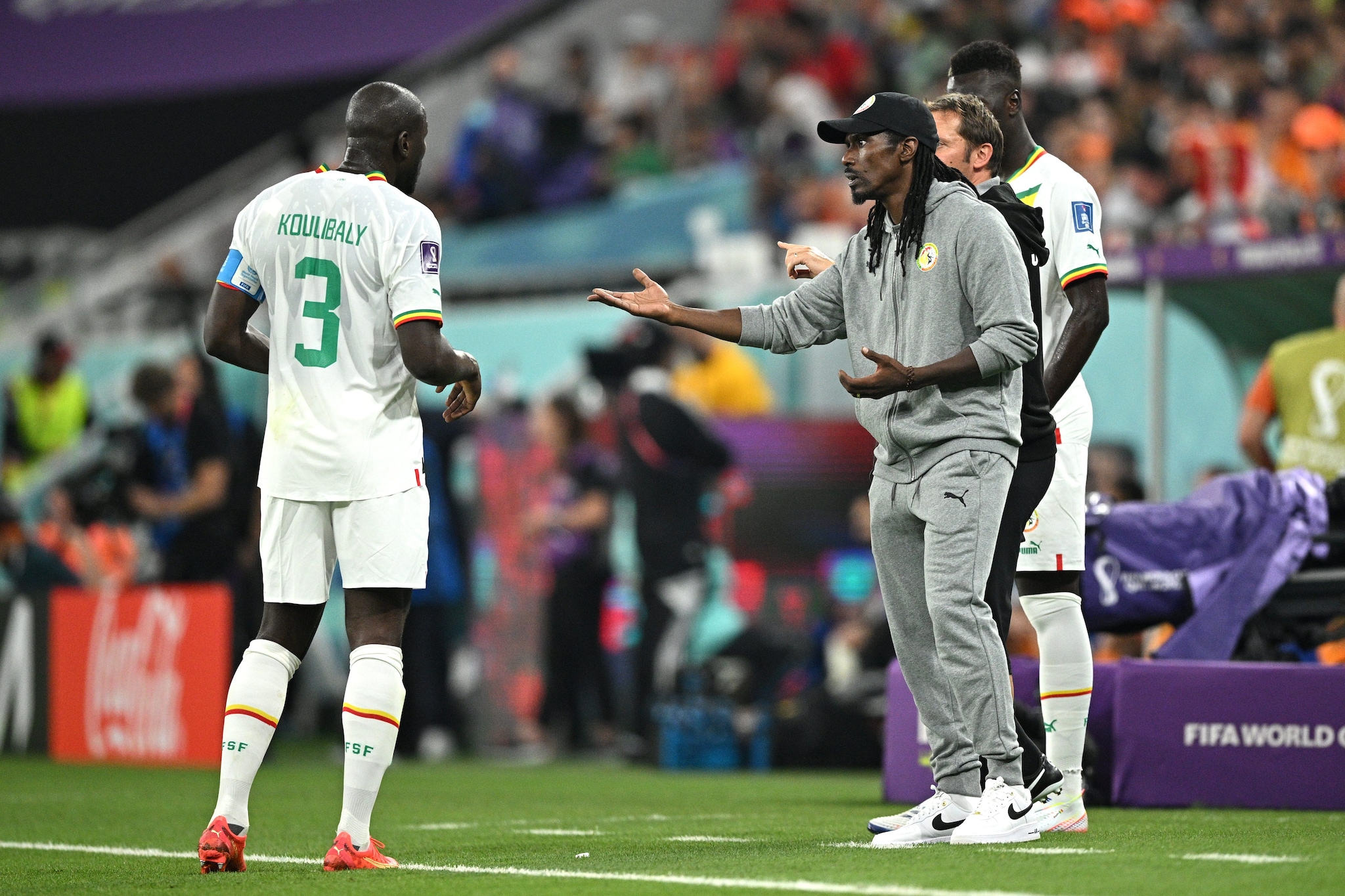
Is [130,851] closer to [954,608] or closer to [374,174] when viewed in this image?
[374,174]

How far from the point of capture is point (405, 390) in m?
5.08

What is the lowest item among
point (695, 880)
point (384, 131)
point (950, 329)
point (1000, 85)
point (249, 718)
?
point (695, 880)

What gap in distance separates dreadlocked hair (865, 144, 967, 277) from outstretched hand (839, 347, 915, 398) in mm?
398

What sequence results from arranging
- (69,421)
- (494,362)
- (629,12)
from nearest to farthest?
(494,362), (69,421), (629,12)

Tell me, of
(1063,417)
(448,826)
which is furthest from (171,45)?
(1063,417)

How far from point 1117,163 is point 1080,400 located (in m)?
7.98

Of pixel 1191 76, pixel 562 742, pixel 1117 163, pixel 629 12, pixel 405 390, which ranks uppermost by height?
pixel 629 12

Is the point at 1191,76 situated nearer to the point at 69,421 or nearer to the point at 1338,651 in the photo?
the point at 1338,651

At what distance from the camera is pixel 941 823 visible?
500 centimetres

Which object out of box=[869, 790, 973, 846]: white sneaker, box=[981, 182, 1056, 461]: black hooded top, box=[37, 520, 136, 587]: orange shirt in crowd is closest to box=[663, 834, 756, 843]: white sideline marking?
box=[869, 790, 973, 846]: white sneaker

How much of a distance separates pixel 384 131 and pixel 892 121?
1.38 metres

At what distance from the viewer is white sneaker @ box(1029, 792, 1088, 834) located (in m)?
5.41

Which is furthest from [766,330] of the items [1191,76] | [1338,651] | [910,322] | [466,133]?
[466,133]

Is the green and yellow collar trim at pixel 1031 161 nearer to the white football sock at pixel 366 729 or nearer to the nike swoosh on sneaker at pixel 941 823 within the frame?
the nike swoosh on sneaker at pixel 941 823
